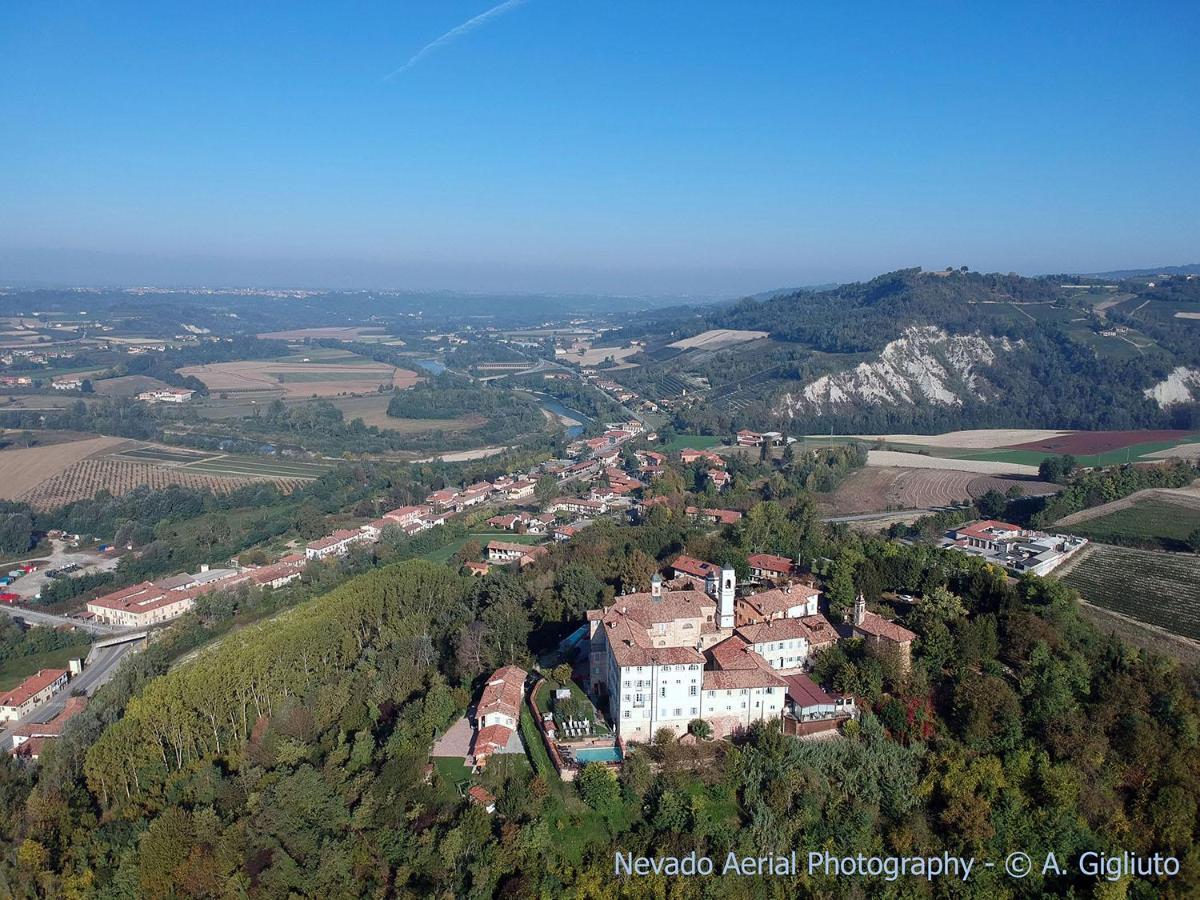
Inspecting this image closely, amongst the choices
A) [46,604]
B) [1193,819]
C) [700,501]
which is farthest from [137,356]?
[1193,819]

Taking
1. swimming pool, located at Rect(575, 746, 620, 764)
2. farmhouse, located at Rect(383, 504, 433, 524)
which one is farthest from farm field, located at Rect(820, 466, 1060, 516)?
swimming pool, located at Rect(575, 746, 620, 764)

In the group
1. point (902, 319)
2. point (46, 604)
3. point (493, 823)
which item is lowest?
point (46, 604)

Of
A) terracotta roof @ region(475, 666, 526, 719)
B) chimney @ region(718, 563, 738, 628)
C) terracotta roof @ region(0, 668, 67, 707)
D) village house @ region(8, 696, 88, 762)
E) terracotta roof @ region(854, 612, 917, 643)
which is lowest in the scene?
terracotta roof @ region(0, 668, 67, 707)

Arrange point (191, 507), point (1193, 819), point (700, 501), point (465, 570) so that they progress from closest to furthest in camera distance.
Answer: point (1193, 819), point (465, 570), point (700, 501), point (191, 507)

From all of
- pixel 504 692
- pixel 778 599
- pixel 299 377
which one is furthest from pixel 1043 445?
pixel 299 377

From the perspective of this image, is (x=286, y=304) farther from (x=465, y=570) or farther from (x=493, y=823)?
(x=493, y=823)

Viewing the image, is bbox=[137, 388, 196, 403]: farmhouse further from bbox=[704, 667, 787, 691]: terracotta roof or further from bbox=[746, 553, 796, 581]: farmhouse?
bbox=[704, 667, 787, 691]: terracotta roof

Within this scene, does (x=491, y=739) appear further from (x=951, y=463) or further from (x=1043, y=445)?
(x=1043, y=445)
